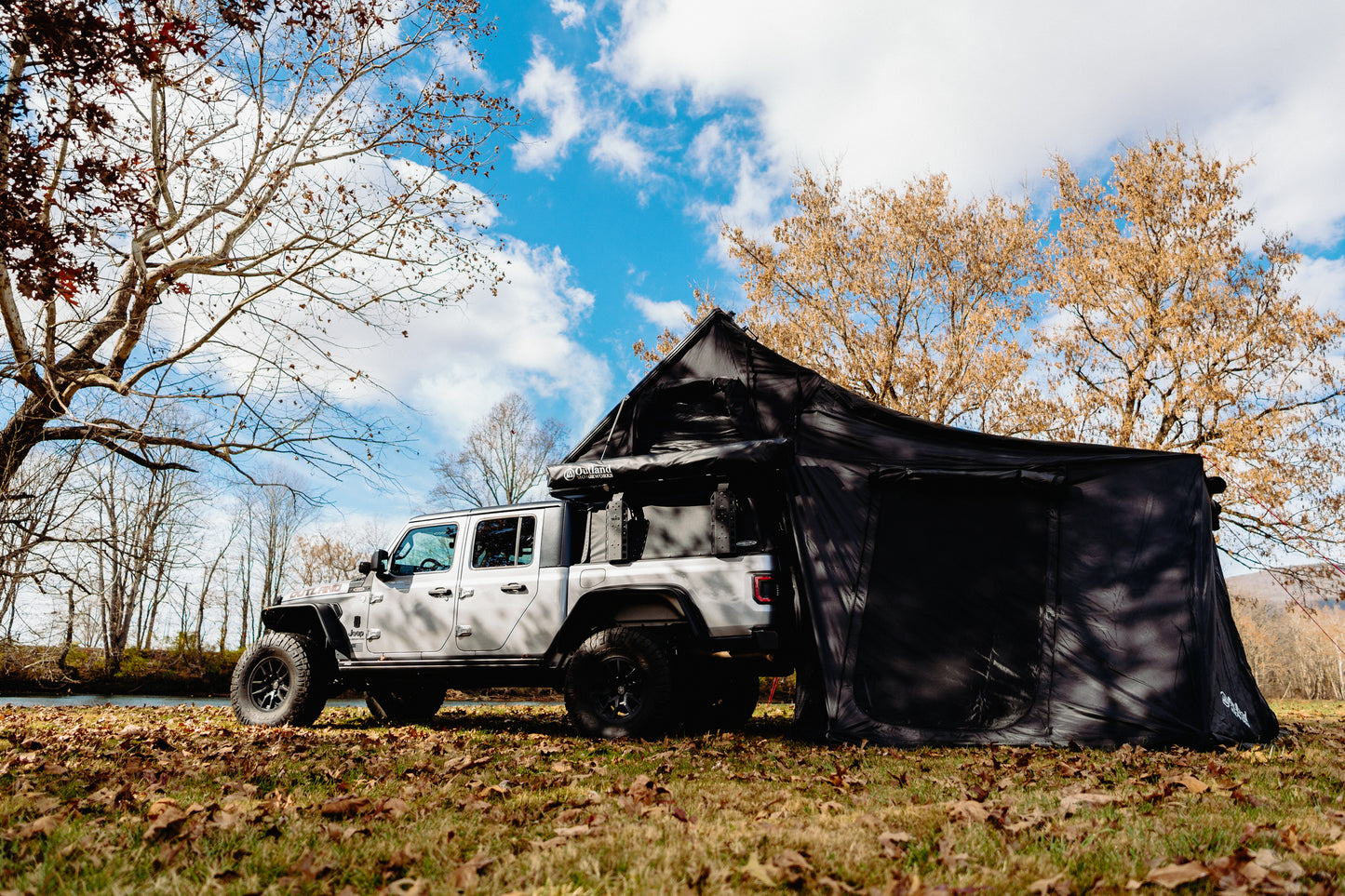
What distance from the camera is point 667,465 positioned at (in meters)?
7.29

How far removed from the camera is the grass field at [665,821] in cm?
276

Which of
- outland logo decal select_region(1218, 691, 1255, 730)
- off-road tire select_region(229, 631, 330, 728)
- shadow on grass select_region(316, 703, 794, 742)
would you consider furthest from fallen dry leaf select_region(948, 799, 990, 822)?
off-road tire select_region(229, 631, 330, 728)

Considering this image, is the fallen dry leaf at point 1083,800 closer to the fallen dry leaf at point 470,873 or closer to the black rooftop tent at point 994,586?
the black rooftop tent at point 994,586

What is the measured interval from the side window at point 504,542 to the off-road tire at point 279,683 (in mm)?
2128

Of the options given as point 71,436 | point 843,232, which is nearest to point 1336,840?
point 71,436

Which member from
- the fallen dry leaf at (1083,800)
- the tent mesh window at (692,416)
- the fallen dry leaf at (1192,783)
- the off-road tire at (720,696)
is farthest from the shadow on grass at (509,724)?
the fallen dry leaf at (1083,800)

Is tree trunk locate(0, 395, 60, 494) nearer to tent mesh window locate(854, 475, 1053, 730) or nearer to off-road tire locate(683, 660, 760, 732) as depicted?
off-road tire locate(683, 660, 760, 732)

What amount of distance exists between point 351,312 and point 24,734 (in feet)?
22.3

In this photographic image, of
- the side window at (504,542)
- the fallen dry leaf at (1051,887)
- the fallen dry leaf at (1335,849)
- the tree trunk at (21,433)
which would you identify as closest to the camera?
the fallen dry leaf at (1051,887)

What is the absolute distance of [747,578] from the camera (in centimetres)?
684

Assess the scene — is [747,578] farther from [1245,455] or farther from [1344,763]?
[1245,455]

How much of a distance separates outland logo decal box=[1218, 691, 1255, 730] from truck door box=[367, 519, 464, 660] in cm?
675

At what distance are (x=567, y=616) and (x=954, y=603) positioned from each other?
338 centimetres

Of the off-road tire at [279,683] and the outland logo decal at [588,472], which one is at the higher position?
the outland logo decal at [588,472]
